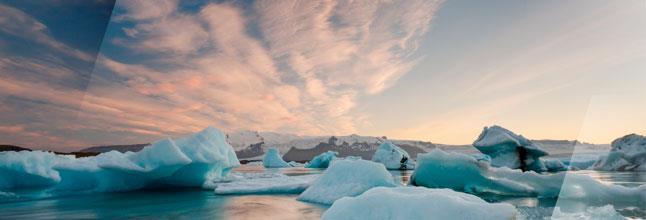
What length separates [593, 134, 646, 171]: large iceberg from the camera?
30688 mm

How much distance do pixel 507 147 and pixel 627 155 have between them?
12688 mm

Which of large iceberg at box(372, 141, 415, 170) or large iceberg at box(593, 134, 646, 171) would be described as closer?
large iceberg at box(593, 134, 646, 171)

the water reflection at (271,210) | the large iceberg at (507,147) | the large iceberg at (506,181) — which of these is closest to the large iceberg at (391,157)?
the large iceberg at (507,147)

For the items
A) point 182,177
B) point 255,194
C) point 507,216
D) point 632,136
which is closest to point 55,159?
point 182,177

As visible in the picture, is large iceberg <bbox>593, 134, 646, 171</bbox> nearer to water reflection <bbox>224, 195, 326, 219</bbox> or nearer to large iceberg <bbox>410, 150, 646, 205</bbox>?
large iceberg <bbox>410, 150, 646, 205</bbox>

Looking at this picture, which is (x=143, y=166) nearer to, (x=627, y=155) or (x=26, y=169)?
(x=26, y=169)

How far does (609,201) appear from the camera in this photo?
8766mm

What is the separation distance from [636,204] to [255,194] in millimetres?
9827

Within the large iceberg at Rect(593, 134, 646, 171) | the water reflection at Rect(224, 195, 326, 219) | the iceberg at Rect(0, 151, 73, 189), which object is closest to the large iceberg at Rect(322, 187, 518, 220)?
the water reflection at Rect(224, 195, 326, 219)

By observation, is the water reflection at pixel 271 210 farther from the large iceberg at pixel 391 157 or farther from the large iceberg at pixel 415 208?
the large iceberg at pixel 391 157

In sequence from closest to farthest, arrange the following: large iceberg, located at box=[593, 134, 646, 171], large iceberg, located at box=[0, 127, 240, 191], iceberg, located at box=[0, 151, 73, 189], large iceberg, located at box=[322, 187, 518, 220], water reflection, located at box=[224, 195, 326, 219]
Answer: large iceberg, located at box=[322, 187, 518, 220] < water reflection, located at box=[224, 195, 326, 219] < large iceberg, located at box=[0, 127, 240, 191] < iceberg, located at box=[0, 151, 73, 189] < large iceberg, located at box=[593, 134, 646, 171]

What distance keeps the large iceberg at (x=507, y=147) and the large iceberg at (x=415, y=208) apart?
25.1 m

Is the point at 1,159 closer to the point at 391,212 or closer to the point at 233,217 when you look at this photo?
the point at 233,217

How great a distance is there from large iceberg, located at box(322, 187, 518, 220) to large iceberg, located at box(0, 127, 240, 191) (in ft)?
30.3
